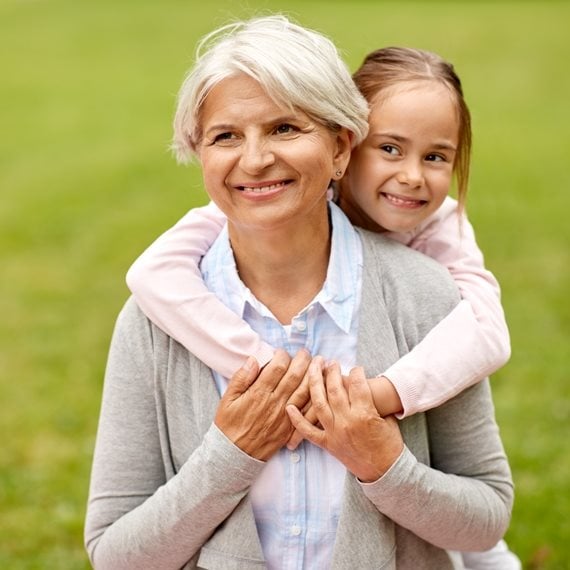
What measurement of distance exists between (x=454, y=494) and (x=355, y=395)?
36 centimetres

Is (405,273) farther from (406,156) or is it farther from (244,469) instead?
(244,469)

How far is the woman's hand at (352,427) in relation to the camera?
2240 mm

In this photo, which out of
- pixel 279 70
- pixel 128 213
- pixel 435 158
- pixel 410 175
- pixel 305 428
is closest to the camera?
pixel 279 70

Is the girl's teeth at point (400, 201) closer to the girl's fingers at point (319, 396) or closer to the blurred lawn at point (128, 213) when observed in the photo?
the blurred lawn at point (128, 213)

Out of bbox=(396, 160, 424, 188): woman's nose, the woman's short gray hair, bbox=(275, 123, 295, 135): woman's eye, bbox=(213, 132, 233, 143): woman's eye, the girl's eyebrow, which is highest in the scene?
the woman's short gray hair

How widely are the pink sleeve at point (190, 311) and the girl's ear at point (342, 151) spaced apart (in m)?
0.42

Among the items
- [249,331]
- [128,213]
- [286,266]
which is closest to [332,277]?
Answer: [286,266]

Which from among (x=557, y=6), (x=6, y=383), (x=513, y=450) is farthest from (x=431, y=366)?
(x=557, y=6)

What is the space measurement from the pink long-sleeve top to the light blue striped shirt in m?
0.07

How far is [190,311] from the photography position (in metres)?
2.33

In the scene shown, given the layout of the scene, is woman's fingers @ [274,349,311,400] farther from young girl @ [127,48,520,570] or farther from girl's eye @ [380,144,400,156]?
girl's eye @ [380,144,400,156]

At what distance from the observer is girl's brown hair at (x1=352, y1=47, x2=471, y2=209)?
8.39 ft

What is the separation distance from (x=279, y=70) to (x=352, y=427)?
797 millimetres

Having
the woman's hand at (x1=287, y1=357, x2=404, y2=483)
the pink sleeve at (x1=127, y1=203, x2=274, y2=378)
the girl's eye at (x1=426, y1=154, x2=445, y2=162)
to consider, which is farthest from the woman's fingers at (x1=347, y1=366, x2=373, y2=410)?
the girl's eye at (x1=426, y1=154, x2=445, y2=162)
